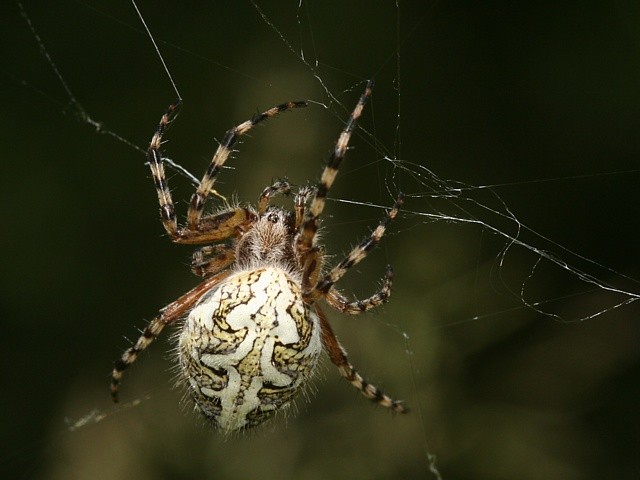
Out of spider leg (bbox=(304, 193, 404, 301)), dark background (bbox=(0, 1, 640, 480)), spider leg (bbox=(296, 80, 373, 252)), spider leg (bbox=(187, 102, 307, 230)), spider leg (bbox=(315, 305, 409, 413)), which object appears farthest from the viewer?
dark background (bbox=(0, 1, 640, 480))

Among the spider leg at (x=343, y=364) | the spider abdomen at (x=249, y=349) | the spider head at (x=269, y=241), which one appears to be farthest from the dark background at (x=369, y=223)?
the spider abdomen at (x=249, y=349)

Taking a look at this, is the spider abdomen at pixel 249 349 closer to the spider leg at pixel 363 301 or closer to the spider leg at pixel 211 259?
the spider leg at pixel 363 301

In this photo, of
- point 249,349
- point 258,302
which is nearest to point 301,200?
point 258,302

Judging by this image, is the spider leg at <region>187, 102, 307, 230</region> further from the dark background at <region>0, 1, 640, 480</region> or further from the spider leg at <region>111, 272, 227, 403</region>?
the dark background at <region>0, 1, 640, 480</region>

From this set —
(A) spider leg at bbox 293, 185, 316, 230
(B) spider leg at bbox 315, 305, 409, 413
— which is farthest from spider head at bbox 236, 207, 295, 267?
(B) spider leg at bbox 315, 305, 409, 413

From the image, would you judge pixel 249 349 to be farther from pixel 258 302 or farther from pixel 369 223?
pixel 369 223

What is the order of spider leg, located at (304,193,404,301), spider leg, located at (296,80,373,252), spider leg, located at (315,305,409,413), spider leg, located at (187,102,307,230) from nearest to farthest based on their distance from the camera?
spider leg, located at (296,80,373,252) → spider leg, located at (304,193,404,301) → spider leg, located at (187,102,307,230) → spider leg, located at (315,305,409,413)
